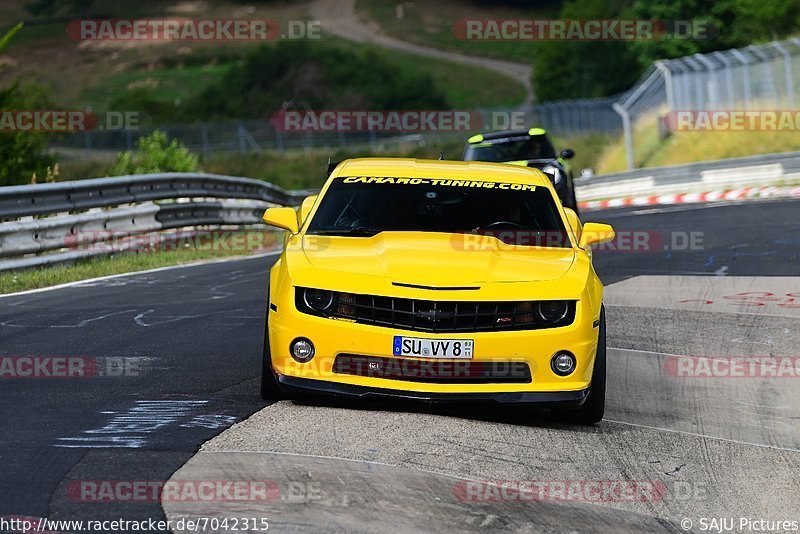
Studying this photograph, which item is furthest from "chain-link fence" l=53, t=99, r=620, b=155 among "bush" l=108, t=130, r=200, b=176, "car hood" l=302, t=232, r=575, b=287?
"car hood" l=302, t=232, r=575, b=287

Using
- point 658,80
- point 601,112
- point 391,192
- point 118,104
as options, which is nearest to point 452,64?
point 118,104

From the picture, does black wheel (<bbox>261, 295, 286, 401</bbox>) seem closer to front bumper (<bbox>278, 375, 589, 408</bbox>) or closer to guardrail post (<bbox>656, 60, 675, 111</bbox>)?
front bumper (<bbox>278, 375, 589, 408</bbox>)

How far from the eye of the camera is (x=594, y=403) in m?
7.82

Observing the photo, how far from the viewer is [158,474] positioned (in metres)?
6.11

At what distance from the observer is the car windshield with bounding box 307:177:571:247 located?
8766 millimetres

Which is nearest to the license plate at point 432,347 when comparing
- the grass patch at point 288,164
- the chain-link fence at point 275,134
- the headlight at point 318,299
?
the headlight at point 318,299

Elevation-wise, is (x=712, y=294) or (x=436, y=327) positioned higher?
(x=436, y=327)

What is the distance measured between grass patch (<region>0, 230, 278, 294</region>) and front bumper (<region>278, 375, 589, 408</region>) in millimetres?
7010

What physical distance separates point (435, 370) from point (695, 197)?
81.9 ft

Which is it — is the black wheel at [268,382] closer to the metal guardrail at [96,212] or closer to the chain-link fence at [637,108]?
the metal guardrail at [96,212]

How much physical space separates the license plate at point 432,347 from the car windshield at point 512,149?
13.4 metres

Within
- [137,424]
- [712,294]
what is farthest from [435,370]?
[712,294]

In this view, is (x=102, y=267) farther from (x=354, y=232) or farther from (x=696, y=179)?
(x=696, y=179)

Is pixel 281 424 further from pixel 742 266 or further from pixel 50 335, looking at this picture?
pixel 742 266
